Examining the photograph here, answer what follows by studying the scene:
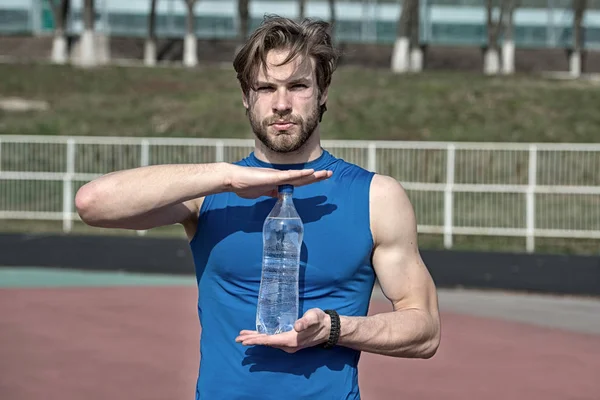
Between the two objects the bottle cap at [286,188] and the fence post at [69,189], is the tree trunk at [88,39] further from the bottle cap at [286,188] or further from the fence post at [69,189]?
the bottle cap at [286,188]

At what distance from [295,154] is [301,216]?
0.21 meters

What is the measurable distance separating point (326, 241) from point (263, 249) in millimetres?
185

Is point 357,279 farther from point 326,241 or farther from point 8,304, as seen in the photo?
point 8,304

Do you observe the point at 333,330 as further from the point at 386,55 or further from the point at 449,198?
the point at 386,55

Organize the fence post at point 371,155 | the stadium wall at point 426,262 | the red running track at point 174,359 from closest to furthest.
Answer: the red running track at point 174,359, the stadium wall at point 426,262, the fence post at point 371,155

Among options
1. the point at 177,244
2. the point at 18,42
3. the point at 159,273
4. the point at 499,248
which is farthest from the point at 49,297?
the point at 18,42

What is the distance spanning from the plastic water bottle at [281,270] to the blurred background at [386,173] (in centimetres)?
97

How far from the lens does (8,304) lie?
47.4 feet

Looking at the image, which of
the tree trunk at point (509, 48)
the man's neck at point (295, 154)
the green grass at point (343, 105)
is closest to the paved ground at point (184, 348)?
the man's neck at point (295, 154)

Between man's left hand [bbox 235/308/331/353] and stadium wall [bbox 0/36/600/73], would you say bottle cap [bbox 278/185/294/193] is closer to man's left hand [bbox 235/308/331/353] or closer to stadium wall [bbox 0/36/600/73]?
man's left hand [bbox 235/308/331/353]

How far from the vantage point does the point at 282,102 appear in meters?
3.43

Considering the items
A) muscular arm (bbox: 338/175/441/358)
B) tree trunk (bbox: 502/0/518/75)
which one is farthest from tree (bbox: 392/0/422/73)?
muscular arm (bbox: 338/175/441/358)

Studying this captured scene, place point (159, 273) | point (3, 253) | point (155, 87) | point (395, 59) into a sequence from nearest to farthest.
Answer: point (159, 273) < point (3, 253) < point (155, 87) < point (395, 59)

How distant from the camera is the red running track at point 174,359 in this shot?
30.6 feet
